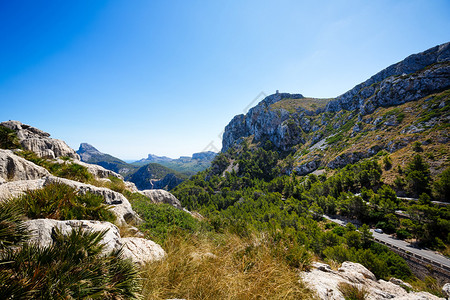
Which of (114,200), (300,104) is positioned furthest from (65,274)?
(300,104)

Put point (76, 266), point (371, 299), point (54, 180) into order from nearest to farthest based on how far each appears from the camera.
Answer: point (76, 266), point (371, 299), point (54, 180)

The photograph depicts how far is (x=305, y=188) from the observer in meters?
58.2

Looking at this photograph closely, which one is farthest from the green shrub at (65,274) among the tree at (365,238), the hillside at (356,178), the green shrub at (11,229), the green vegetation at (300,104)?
the green vegetation at (300,104)

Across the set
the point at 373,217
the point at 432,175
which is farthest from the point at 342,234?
the point at 432,175

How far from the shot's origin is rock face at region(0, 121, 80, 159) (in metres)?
13.6

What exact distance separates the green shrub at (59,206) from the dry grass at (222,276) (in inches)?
113

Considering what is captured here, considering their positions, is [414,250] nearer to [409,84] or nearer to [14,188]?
[14,188]

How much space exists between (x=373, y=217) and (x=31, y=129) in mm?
62934

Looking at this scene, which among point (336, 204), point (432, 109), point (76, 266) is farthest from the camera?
point (432, 109)

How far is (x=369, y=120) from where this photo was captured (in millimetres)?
72125

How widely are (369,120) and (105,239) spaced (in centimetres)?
10029

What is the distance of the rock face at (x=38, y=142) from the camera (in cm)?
1359

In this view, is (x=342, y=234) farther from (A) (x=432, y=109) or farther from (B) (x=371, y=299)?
(A) (x=432, y=109)

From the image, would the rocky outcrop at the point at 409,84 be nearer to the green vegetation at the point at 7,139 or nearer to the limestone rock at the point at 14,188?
the limestone rock at the point at 14,188
